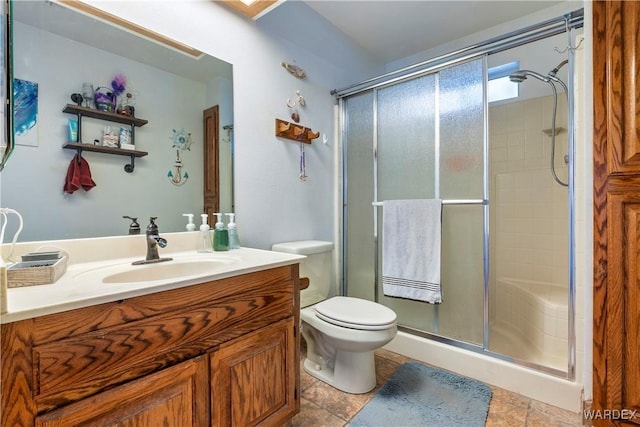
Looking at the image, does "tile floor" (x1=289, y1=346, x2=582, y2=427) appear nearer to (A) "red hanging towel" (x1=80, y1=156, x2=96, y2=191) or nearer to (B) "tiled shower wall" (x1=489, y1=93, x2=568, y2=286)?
(B) "tiled shower wall" (x1=489, y1=93, x2=568, y2=286)

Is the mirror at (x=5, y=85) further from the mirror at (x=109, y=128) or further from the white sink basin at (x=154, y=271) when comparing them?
the white sink basin at (x=154, y=271)

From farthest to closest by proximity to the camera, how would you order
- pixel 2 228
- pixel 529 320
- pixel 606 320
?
pixel 529 320
pixel 606 320
pixel 2 228

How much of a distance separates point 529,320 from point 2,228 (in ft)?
8.80

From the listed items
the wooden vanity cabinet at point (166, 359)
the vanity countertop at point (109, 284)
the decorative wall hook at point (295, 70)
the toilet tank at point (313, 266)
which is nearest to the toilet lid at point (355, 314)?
the toilet tank at point (313, 266)

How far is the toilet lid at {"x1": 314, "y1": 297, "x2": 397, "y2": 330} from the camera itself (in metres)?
1.41

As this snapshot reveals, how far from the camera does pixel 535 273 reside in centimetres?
211

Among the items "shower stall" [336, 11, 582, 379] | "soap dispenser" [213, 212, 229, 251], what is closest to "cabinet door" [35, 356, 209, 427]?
"soap dispenser" [213, 212, 229, 251]

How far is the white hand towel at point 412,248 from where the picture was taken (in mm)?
1752

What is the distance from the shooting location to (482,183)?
5.54 feet

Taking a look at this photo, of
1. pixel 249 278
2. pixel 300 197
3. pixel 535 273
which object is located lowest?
pixel 535 273

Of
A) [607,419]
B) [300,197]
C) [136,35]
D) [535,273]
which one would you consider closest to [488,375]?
[607,419]

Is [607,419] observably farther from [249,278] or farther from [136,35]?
[136,35]

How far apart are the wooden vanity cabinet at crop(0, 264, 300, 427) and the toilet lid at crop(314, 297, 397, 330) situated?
324mm

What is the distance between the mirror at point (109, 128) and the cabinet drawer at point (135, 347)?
61 cm
